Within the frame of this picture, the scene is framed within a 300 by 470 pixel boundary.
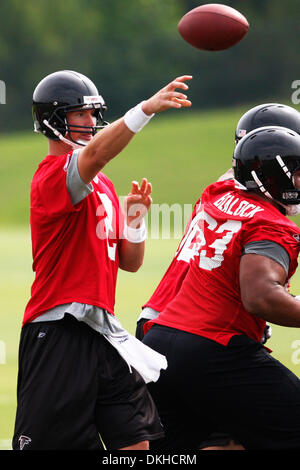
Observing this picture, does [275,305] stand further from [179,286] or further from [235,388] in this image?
[179,286]

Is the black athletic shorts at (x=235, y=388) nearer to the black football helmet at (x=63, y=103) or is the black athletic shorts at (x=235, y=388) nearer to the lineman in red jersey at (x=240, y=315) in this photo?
the lineman in red jersey at (x=240, y=315)

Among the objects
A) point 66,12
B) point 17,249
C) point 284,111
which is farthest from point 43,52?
point 284,111

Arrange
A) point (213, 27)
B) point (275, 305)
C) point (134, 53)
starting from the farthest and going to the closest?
point (134, 53), point (213, 27), point (275, 305)

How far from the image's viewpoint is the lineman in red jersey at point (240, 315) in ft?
13.4

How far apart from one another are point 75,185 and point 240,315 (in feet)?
3.14

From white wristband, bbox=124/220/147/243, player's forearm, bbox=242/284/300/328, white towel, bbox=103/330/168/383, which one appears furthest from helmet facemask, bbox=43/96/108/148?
player's forearm, bbox=242/284/300/328

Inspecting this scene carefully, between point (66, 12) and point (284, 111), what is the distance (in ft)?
139

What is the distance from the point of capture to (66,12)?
152ft

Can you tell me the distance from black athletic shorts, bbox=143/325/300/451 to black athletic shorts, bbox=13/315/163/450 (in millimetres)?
184

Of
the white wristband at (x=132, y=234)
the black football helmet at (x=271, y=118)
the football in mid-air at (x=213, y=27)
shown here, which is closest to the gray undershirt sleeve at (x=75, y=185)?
the white wristband at (x=132, y=234)

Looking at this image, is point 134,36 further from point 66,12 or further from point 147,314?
point 147,314

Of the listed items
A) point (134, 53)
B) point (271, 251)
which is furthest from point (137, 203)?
point (134, 53)

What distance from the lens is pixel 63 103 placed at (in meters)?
4.70

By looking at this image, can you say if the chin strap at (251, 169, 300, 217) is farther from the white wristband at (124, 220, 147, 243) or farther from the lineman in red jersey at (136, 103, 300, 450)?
the white wristband at (124, 220, 147, 243)
